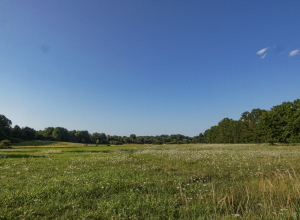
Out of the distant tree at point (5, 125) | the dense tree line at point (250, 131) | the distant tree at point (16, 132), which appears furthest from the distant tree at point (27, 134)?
the distant tree at point (5, 125)

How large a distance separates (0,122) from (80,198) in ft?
322

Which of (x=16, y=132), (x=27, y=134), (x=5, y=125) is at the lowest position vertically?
(x=27, y=134)

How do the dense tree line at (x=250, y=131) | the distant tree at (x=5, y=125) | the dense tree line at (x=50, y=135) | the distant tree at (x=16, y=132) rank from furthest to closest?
the distant tree at (x=16, y=132)
the dense tree line at (x=50, y=135)
the distant tree at (x=5, y=125)
the dense tree line at (x=250, y=131)

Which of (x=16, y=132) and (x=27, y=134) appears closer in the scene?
(x=16, y=132)

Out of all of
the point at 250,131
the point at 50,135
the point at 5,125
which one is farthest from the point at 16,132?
the point at 250,131

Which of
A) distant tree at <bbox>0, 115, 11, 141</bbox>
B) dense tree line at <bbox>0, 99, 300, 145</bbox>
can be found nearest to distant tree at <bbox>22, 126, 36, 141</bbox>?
dense tree line at <bbox>0, 99, 300, 145</bbox>

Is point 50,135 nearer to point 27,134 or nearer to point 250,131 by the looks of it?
point 27,134

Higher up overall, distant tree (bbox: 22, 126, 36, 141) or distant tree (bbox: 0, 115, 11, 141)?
distant tree (bbox: 0, 115, 11, 141)

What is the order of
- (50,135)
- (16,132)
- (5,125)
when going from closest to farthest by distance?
(5,125)
(16,132)
(50,135)

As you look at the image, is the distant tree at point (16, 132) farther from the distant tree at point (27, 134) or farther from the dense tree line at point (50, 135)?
the distant tree at point (27, 134)

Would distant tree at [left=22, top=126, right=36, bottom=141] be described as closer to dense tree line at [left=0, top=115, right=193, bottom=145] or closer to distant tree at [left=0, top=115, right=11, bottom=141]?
dense tree line at [left=0, top=115, right=193, bottom=145]

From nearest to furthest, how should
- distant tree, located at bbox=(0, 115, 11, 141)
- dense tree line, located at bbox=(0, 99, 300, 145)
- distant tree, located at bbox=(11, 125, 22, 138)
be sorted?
Answer: dense tree line, located at bbox=(0, 99, 300, 145) → distant tree, located at bbox=(0, 115, 11, 141) → distant tree, located at bbox=(11, 125, 22, 138)

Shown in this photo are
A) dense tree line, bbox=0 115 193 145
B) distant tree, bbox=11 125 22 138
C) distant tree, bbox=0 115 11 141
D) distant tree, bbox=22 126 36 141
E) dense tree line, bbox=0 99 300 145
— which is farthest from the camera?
distant tree, bbox=22 126 36 141

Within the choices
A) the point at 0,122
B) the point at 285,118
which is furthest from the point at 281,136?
the point at 0,122
